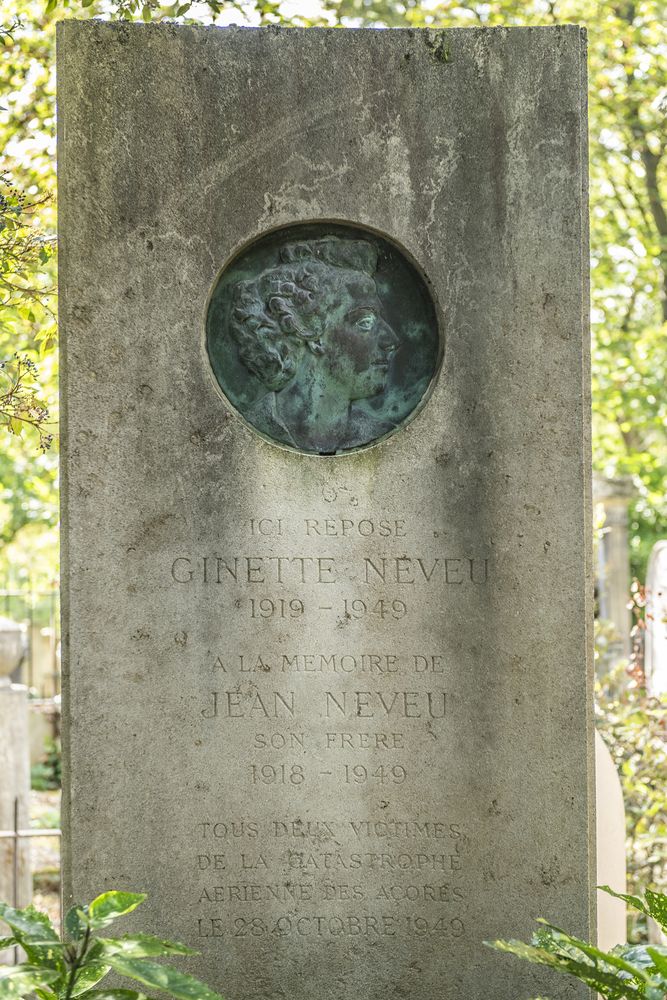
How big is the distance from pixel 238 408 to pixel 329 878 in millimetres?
1587

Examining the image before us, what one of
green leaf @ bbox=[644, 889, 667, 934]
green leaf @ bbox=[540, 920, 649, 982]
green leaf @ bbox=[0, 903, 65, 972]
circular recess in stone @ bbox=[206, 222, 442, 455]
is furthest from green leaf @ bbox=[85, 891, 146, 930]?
circular recess in stone @ bbox=[206, 222, 442, 455]

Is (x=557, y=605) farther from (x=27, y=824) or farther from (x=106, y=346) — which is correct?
(x=27, y=824)

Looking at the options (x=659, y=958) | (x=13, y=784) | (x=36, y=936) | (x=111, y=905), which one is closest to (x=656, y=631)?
(x=13, y=784)

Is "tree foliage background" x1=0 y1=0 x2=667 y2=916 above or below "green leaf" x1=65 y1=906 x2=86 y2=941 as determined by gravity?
above

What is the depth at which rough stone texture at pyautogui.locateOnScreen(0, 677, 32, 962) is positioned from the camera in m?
7.11

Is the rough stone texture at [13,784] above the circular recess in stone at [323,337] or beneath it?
beneath

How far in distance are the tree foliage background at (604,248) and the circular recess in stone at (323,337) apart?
1.07 meters

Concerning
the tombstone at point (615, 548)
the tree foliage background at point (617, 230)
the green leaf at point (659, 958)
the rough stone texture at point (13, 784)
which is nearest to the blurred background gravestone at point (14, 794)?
the rough stone texture at point (13, 784)

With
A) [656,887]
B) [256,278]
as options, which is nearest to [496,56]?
[256,278]

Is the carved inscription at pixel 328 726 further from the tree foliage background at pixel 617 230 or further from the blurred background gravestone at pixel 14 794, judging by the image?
the tree foliage background at pixel 617 230

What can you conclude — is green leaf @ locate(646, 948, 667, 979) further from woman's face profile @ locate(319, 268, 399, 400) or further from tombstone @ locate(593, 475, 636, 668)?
tombstone @ locate(593, 475, 636, 668)

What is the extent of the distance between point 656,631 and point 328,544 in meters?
5.73

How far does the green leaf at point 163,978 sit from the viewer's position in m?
2.72

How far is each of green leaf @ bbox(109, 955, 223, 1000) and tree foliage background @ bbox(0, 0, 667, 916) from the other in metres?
2.21
